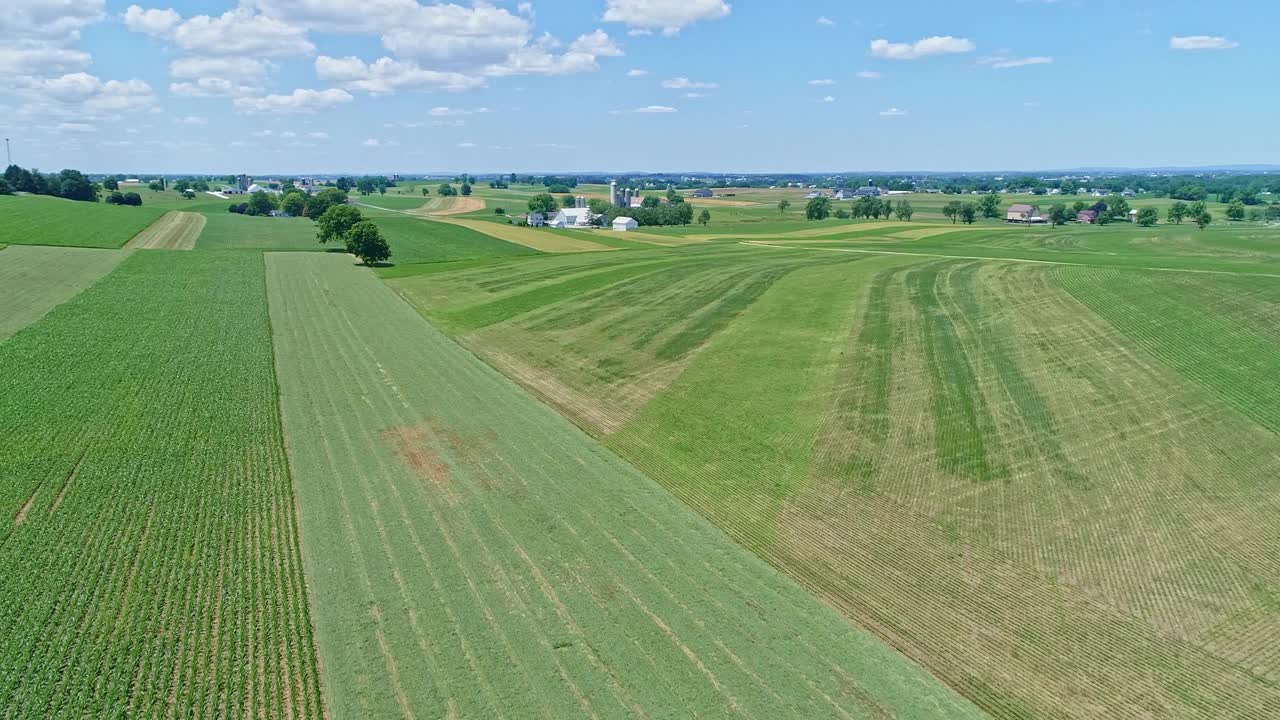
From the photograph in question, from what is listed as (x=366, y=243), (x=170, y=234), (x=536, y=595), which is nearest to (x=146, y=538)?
(x=536, y=595)

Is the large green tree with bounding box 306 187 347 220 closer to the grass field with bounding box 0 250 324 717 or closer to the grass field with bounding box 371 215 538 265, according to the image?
the grass field with bounding box 371 215 538 265

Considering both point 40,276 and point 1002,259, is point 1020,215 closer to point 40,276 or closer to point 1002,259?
point 1002,259

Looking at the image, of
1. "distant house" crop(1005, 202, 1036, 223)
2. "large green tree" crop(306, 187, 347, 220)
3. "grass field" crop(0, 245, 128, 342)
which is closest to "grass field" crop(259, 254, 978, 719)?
"grass field" crop(0, 245, 128, 342)

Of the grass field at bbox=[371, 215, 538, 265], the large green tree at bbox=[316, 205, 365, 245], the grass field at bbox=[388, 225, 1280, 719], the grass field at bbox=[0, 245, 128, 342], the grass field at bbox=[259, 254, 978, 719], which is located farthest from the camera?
the grass field at bbox=[371, 215, 538, 265]

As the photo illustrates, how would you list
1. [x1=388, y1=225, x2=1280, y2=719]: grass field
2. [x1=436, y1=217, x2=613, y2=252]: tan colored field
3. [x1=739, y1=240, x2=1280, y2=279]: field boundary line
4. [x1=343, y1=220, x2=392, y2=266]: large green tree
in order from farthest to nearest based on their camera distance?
1. [x1=436, y1=217, x2=613, y2=252]: tan colored field
2. [x1=343, y1=220, x2=392, y2=266]: large green tree
3. [x1=739, y1=240, x2=1280, y2=279]: field boundary line
4. [x1=388, y1=225, x2=1280, y2=719]: grass field

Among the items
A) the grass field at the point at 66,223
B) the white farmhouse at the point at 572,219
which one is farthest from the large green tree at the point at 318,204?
the white farmhouse at the point at 572,219

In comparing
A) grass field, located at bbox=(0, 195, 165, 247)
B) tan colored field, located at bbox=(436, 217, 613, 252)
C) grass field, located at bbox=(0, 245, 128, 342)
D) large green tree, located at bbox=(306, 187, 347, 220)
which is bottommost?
grass field, located at bbox=(0, 245, 128, 342)
